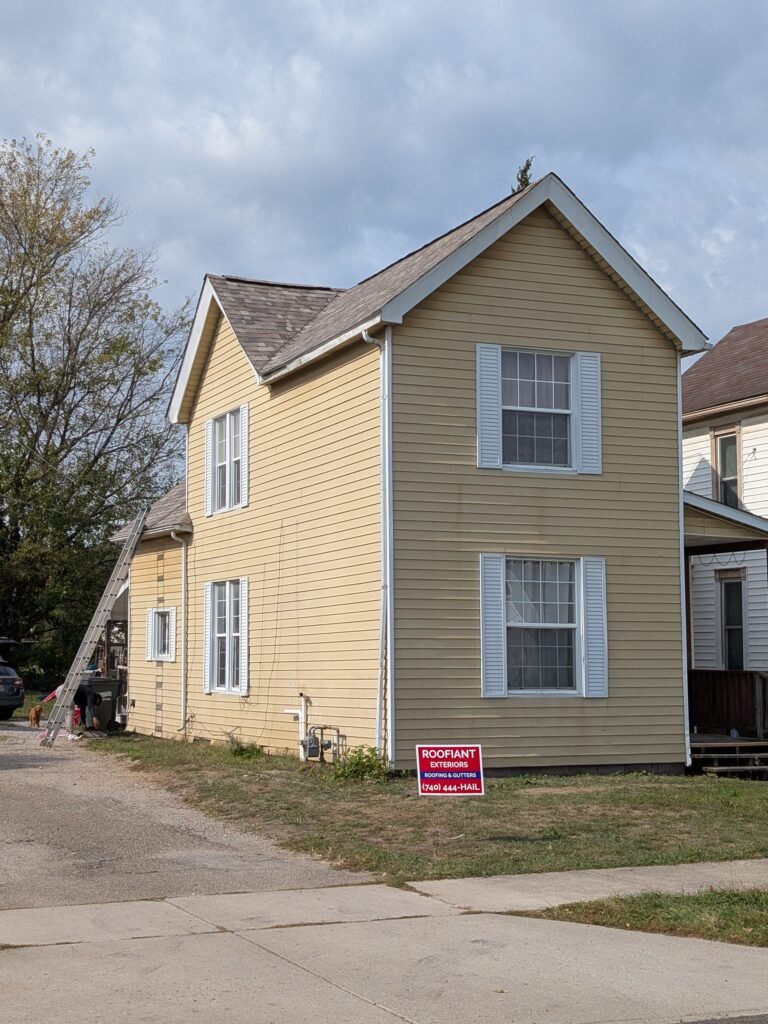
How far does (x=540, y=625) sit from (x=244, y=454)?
252 inches

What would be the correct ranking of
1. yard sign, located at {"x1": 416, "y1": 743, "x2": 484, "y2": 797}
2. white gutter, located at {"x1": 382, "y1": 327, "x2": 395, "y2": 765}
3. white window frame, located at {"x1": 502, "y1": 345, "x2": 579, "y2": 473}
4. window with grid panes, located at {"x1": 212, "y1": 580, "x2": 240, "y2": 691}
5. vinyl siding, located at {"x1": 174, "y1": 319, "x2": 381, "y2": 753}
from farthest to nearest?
window with grid panes, located at {"x1": 212, "y1": 580, "x2": 240, "y2": 691} < white window frame, located at {"x1": 502, "y1": 345, "x2": 579, "y2": 473} < vinyl siding, located at {"x1": 174, "y1": 319, "x2": 381, "y2": 753} < white gutter, located at {"x1": 382, "y1": 327, "x2": 395, "y2": 765} < yard sign, located at {"x1": 416, "y1": 743, "x2": 484, "y2": 797}

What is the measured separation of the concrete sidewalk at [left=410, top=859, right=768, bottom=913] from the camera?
393 inches

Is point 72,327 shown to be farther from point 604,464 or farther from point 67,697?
point 604,464

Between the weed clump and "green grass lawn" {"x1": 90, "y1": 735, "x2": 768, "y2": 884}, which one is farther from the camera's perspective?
the weed clump

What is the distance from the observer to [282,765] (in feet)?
59.2

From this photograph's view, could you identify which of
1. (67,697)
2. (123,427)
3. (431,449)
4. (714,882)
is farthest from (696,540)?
(123,427)

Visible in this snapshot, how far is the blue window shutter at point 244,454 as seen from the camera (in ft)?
69.5

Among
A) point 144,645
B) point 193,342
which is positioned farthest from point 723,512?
point 144,645

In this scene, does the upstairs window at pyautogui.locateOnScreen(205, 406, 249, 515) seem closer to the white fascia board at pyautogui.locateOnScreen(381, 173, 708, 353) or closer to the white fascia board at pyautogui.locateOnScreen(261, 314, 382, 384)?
the white fascia board at pyautogui.locateOnScreen(261, 314, 382, 384)

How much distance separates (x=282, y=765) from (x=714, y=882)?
8440 millimetres

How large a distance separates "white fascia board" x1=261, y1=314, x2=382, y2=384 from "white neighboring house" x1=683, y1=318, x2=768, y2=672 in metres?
9.47

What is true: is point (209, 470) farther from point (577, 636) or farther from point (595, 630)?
point (595, 630)

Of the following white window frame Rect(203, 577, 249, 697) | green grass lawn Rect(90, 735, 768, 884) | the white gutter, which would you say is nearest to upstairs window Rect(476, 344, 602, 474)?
the white gutter

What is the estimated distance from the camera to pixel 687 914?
9188 millimetres
